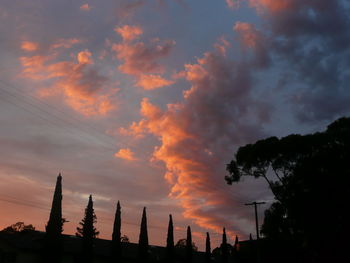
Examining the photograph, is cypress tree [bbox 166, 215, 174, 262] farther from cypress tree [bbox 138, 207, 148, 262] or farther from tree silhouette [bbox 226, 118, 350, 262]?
tree silhouette [bbox 226, 118, 350, 262]

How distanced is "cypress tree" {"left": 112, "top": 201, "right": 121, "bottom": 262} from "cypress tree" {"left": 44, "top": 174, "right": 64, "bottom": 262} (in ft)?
32.7

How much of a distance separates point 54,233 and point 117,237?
1147 cm

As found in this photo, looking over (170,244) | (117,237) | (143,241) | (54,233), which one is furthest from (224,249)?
(54,233)

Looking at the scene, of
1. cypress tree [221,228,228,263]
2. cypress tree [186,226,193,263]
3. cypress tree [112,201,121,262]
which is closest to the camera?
cypress tree [112,201,121,262]

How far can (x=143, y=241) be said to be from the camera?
173 feet

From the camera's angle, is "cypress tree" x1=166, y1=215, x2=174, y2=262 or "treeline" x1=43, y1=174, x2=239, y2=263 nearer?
"treeline" x1=43, y1=174, x2=239, y2=263

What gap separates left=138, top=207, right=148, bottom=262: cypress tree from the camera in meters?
51.4

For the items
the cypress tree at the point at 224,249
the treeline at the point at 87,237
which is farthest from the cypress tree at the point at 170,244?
the cypress tree at the point at 224,249

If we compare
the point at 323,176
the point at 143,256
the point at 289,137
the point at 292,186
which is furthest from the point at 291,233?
the point at 143,256

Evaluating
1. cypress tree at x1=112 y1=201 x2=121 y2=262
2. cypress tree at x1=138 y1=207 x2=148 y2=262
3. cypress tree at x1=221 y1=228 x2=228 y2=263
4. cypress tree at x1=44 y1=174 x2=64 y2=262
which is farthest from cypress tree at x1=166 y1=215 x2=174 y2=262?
cypress tree at x1=44 y1=174 x2=64 y2=262

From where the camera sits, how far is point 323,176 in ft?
128

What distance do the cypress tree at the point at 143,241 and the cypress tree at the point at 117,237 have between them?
15.3 feet

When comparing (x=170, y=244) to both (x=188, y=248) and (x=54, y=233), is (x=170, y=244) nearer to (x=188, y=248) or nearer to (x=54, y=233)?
(x=188, y=248)

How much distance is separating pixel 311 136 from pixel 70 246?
31.8 metres
